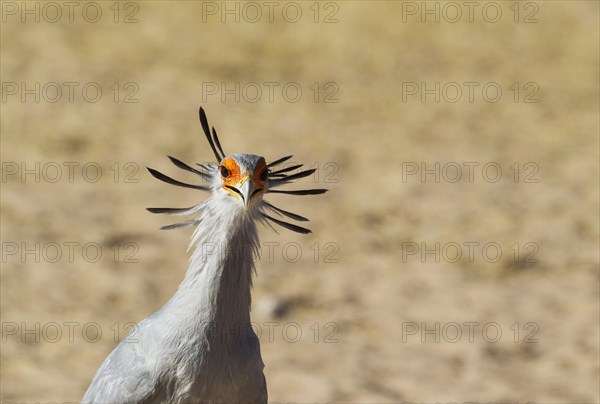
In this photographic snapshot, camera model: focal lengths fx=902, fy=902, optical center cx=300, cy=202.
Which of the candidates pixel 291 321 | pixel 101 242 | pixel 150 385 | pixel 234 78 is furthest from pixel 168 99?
pixel 150 385

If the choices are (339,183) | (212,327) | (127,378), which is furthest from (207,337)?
(339,183)

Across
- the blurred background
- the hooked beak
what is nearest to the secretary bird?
the hooked beak

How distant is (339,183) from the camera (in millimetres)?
9797

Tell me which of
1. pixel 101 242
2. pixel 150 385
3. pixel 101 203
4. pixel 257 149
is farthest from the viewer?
pixel 257 149

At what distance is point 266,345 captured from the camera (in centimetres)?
713

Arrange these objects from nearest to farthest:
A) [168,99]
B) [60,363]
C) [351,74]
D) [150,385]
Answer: [150,385] < [60,363] < [168,99] < [351,74]

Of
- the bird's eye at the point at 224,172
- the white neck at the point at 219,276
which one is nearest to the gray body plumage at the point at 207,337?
the white neck at the point at 219,276

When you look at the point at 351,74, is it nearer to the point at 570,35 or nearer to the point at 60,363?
the point at 570,35

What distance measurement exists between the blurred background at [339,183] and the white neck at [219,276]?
2319mm

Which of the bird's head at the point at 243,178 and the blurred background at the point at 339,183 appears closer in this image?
the bird's head at the point at 243,178

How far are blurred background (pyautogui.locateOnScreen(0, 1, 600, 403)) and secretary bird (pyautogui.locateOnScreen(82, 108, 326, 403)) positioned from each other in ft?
7.01

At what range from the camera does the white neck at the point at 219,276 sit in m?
4.18

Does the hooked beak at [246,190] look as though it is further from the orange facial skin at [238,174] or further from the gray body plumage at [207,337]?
the gray body plumage at [207,337]

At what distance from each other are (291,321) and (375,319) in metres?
0.71
